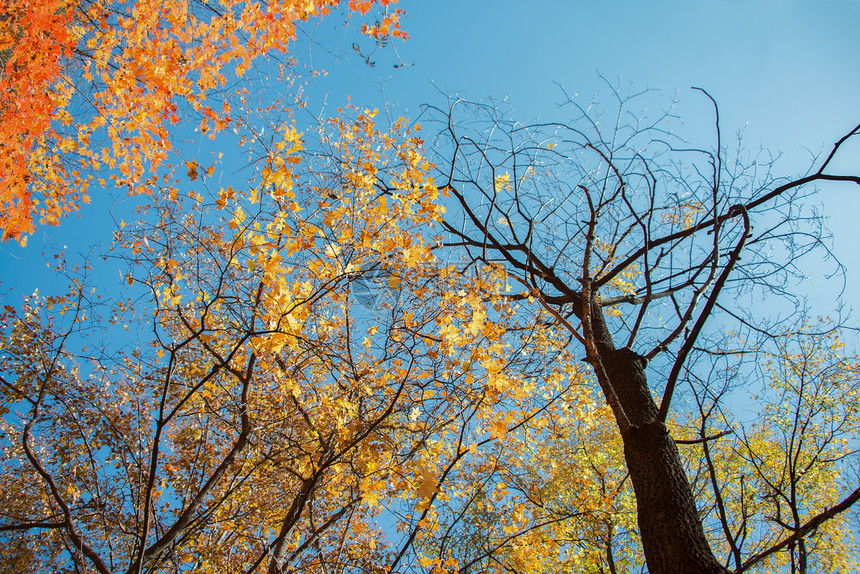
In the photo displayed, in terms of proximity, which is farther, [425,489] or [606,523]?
[606,523]

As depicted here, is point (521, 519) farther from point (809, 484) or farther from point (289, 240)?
point (809, 484)

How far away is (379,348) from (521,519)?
3.93 m

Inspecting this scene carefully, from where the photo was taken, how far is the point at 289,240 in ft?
10.0

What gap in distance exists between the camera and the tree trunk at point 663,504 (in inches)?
85.0

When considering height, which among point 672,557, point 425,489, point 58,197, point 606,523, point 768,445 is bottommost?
point 672,557

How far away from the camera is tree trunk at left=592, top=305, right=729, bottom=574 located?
85.0 inches

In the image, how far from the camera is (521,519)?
6277 mm

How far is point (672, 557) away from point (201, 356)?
680 cm

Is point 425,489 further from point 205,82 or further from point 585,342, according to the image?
point 205,82

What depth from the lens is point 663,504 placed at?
2.40 m

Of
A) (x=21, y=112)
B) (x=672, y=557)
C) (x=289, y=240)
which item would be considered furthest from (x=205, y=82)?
(x=672, y=557)

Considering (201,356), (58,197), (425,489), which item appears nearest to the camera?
(425,489)

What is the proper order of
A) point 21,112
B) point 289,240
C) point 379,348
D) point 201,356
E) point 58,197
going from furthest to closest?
point 201,356, point 58,197, point 379,348, point 21,112, point 289,240

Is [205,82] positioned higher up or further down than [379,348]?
higher up
